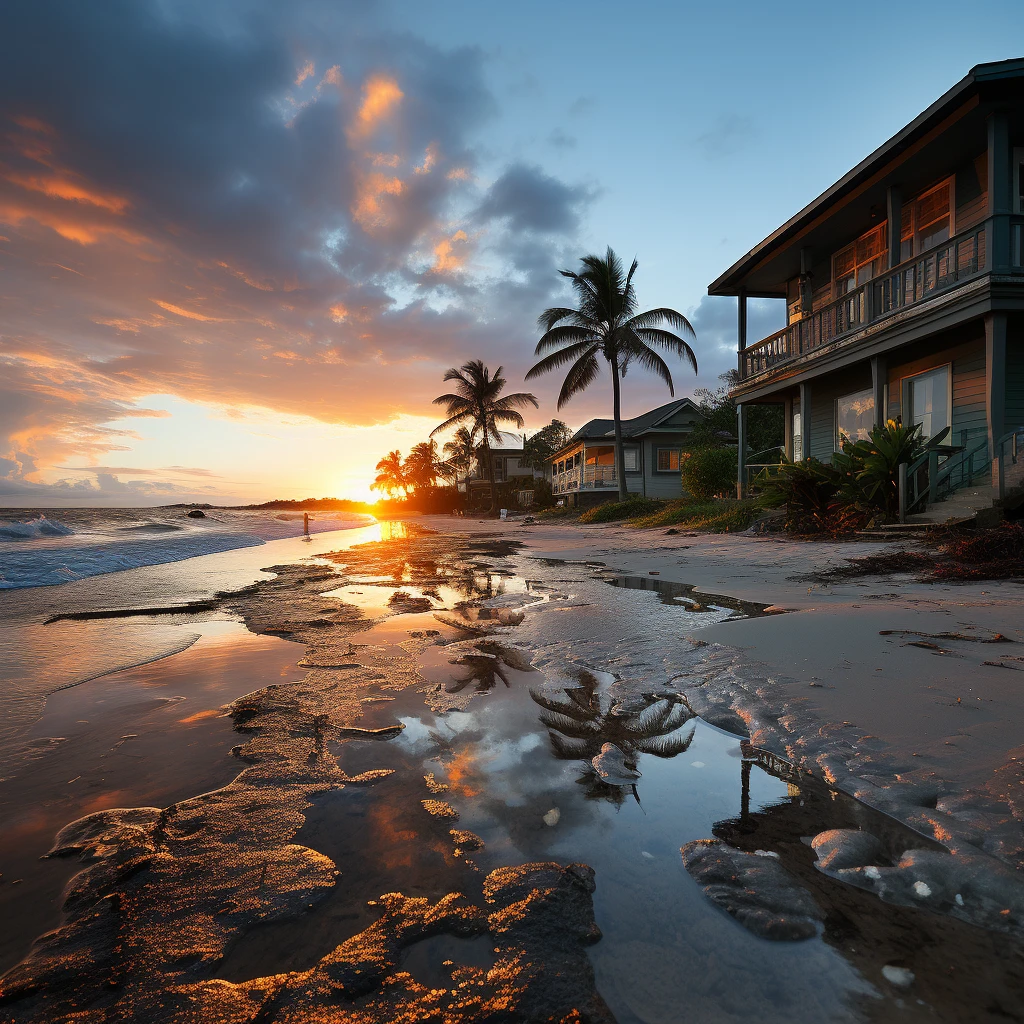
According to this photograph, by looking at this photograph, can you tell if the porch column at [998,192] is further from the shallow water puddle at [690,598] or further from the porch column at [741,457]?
the shallow water puddle at [690,598]

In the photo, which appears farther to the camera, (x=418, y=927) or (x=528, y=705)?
(x=528, y=705)

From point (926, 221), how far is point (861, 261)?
6.17 ft

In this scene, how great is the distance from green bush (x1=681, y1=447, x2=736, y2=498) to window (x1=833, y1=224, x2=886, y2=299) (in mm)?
5822

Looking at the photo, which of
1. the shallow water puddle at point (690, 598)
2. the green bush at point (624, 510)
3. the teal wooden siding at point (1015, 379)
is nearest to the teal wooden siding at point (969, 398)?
the teal wooden siding at point (1015, 379)

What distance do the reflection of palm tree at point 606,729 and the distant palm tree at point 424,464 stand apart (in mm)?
59423

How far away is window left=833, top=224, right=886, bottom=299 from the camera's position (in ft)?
44.3

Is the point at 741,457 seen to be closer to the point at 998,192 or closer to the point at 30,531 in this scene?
the point at 998,192

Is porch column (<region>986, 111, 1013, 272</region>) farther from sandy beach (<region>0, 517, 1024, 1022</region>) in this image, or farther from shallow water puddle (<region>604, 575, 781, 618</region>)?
sandy beach (<region>0, 517, 1024, 1022</region>)

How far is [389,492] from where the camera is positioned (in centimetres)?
7969

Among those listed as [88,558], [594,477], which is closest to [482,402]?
[594,477]

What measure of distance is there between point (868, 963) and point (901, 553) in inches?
284

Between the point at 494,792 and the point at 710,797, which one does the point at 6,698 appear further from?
the point at 710,797

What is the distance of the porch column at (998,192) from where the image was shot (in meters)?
9.23

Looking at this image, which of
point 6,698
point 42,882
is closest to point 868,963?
point 42,882
